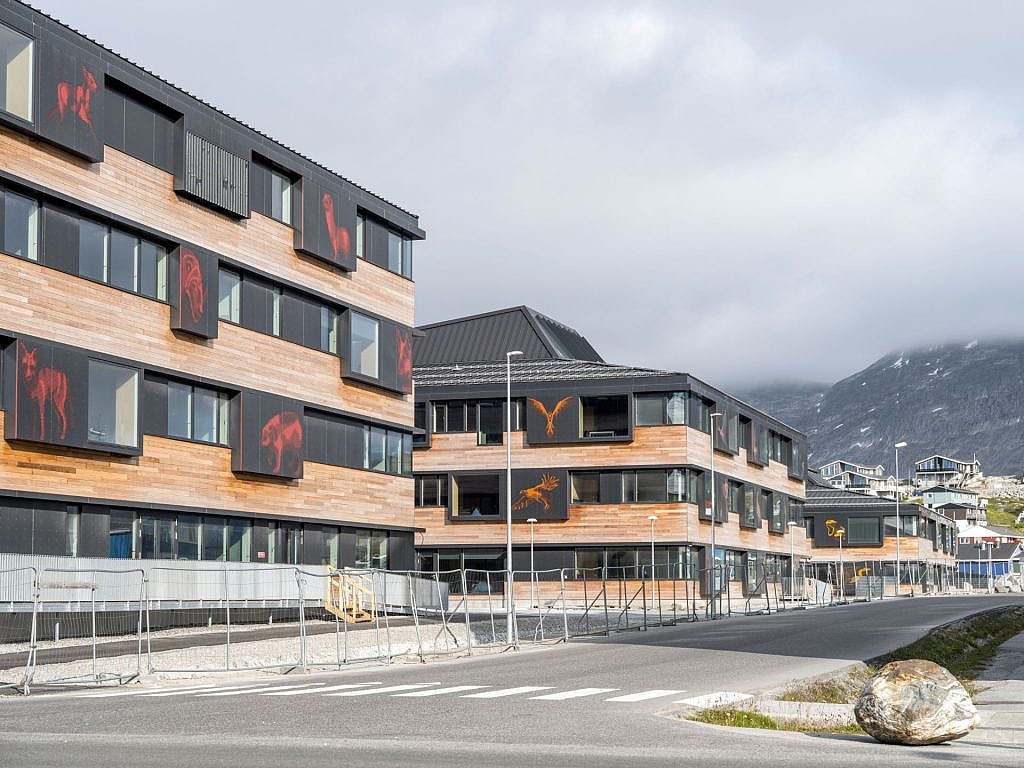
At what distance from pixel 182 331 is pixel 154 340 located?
132 centimetres

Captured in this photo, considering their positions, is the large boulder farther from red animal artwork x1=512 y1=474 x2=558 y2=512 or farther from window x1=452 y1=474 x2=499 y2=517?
window x1=452 y1=474 x2=499 y2=517

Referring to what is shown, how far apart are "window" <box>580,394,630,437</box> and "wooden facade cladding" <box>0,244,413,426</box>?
2608cm

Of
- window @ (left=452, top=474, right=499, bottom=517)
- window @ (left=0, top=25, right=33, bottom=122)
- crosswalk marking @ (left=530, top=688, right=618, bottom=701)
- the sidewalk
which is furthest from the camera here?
window @ (left=452, top=474, right=499, bottom=517)

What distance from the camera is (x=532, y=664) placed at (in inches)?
1193

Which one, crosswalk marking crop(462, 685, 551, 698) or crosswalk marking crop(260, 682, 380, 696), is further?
crosswalk marking crop(260, 682, 380, 696)

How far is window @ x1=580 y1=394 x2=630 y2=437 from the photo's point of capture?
8044cm

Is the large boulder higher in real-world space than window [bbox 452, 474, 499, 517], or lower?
lower

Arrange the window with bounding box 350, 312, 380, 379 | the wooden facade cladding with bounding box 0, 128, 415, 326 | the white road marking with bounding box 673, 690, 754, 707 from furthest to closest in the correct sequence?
the window with bounding box 350, 312, 380, 379, the wooden facade cladding with bounding box 0, 128, 415, 326, the white road marking with bounding box 673, 690, 754, 707

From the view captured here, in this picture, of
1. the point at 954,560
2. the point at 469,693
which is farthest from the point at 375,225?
the point at 954,560

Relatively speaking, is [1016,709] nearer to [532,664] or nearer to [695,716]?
[695,716]

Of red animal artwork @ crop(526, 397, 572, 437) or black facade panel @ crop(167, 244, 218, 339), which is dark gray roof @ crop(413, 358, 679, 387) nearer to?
red animal artwork @ crop(526, 397, 572, 437)

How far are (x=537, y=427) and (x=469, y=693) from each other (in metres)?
58.5

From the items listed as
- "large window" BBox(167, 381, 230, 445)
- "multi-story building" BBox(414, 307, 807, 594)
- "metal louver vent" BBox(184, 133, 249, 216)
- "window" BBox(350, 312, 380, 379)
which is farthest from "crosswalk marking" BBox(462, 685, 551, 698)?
"multi-story building" BBox(414, 307, 807, 594)

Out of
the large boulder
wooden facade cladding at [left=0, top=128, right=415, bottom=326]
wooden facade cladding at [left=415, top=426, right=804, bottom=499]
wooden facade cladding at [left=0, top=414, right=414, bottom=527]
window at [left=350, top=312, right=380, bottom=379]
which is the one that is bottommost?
the large boulder
